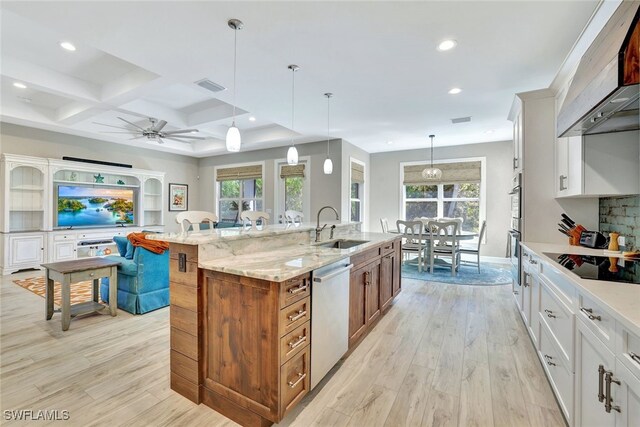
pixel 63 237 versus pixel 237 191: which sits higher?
pixel 237 191

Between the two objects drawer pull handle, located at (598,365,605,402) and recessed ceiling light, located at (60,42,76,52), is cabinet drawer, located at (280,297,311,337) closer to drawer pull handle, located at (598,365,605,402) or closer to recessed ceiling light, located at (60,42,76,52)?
drawer pull handle, located at (598,365,605,402)

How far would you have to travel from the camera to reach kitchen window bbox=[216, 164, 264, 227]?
7254 mm

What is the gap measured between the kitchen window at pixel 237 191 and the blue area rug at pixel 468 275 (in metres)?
4.05

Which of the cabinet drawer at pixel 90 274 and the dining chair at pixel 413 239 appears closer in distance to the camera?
the cabinet drawer at pixel 90 274

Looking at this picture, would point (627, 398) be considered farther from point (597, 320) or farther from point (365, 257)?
point (365, 257)

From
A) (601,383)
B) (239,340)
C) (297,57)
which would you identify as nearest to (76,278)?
(239,340)

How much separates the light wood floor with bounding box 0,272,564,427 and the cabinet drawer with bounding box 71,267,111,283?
1.63 feet

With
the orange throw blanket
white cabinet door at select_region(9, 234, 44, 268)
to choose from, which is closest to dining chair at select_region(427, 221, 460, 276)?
the orange throw blanket

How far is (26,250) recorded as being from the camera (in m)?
5.06

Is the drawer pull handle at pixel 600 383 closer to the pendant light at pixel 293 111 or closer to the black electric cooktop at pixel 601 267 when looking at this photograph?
the black electric cooktop at pixel 601 267

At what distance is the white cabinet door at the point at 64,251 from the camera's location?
5363mm

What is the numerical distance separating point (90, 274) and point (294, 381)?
2717 mm

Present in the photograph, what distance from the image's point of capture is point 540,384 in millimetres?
2023

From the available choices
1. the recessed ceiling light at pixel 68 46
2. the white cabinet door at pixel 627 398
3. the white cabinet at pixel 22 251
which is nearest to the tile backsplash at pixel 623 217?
the white cabinet door at pixel 627 398
